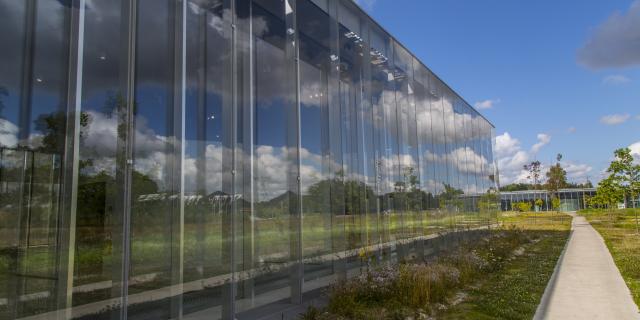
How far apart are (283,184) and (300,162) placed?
62 cm

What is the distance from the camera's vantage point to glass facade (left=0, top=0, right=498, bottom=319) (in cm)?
437

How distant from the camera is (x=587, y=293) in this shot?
876 centimetres

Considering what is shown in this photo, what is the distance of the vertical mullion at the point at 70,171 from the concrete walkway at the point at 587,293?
22.1 feet

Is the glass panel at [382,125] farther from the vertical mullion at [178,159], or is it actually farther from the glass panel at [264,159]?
the vertical mullion at [178,159]

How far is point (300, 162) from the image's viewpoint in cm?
807

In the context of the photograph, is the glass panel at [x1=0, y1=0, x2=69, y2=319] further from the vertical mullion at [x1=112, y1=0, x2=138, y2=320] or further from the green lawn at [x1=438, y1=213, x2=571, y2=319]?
the green lawn at [x1=438, y1=213, x2=571, y2=319]

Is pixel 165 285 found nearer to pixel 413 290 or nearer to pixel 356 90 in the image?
pixel 413 290

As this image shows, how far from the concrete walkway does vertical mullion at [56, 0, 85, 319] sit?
674cm

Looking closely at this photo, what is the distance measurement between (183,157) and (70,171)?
4.82 ft

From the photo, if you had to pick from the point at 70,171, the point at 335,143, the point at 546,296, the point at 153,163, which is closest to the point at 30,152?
the point at 70,171

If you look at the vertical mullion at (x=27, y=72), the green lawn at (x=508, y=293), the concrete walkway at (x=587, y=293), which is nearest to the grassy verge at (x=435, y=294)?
the green lawn at (x=508, y=293)

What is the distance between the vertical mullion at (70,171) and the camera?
4.42 metres

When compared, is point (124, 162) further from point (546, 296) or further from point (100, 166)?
point (546, 296)

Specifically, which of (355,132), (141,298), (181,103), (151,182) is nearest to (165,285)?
(141,298)
